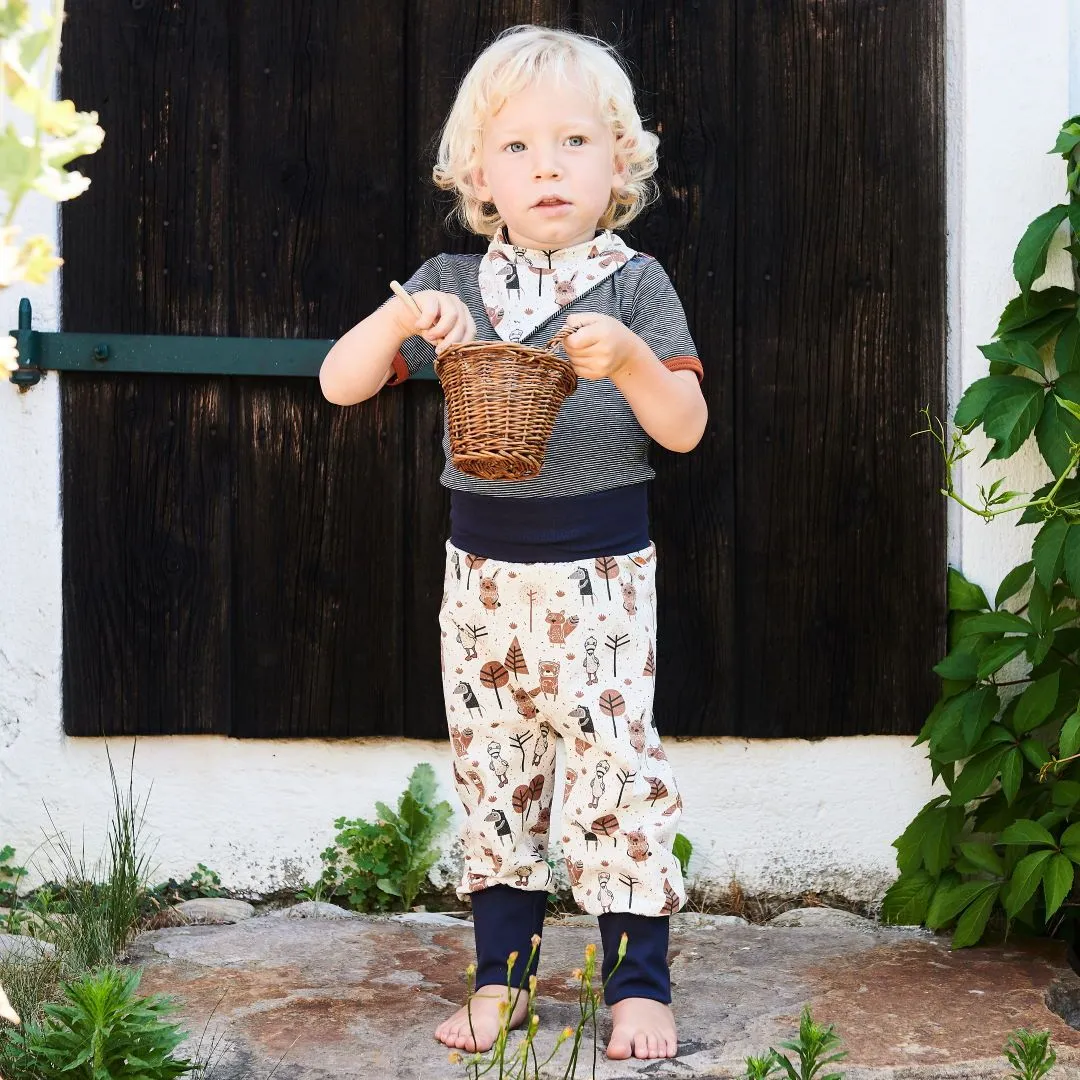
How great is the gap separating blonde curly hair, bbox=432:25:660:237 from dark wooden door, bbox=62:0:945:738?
657 mm

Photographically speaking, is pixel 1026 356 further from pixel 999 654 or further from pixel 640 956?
pixel 640 956

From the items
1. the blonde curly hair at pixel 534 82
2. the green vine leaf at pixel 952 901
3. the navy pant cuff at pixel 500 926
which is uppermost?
the blonde curly hair at pixel 534 82

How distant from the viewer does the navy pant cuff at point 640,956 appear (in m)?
2.20

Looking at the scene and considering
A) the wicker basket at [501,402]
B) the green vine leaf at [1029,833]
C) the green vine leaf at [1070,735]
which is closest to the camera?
the wicker basket at [501,402]

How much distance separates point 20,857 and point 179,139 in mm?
1628

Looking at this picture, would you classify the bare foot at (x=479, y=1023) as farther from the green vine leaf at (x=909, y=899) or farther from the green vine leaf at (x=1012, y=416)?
the green vine leaf at (x=1012, y=416)

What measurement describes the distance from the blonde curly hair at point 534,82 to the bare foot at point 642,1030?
4.40 ft

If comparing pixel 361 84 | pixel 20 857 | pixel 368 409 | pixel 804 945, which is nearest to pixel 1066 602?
pixel 804 945

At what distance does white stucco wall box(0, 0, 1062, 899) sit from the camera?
2.90 m

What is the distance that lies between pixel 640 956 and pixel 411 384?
134 cm

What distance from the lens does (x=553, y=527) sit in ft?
7.07

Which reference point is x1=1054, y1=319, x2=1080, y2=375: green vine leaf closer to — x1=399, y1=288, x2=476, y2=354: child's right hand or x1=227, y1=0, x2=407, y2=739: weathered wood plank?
x1=399, y1=288, x2=476, y2=354: child's right hand

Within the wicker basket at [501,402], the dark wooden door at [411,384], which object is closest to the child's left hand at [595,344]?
the wicker basket at [501,402]

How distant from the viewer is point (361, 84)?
288cm
